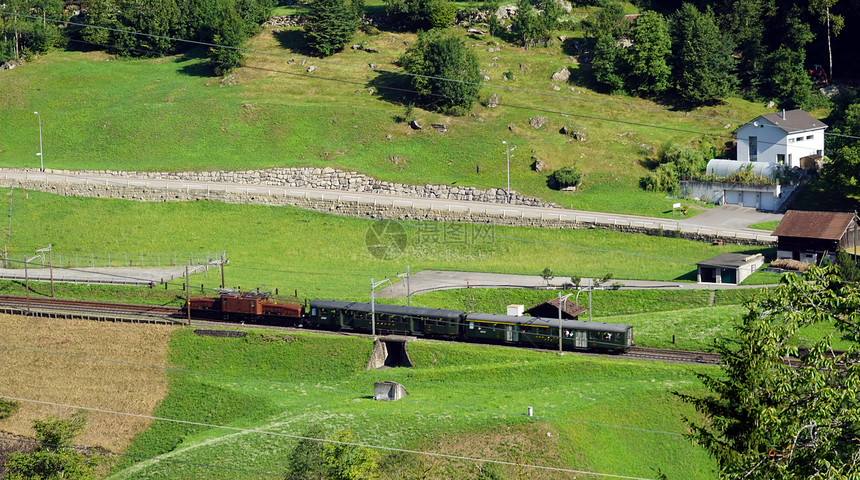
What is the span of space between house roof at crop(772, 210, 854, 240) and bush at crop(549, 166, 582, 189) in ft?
71.4

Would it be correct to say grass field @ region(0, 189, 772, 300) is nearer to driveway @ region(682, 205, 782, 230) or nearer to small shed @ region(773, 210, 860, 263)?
small shed @ region(773, 210, 860, 263)

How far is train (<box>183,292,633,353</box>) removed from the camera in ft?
192

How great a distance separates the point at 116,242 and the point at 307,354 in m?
31.2

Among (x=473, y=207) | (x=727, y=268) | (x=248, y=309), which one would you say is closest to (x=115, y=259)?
(x=248, y=309)

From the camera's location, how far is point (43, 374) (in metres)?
62.9

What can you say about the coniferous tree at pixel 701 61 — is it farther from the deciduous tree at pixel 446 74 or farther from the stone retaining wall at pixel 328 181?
the stone retaining wall at pixel 328 181

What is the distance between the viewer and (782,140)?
88.1 m

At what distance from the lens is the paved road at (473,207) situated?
7950cm

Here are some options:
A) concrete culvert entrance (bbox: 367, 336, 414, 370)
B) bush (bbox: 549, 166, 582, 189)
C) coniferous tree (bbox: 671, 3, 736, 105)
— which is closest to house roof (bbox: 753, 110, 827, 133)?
coniferous tree (bbox: 671, 3, 736, 105)

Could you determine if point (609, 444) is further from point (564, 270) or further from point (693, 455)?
point (564, 270)

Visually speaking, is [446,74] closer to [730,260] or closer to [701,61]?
[701,61]

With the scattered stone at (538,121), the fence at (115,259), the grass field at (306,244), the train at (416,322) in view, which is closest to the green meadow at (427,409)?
the train at (416,322)

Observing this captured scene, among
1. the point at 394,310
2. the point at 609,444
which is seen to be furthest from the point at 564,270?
the point at 609,444

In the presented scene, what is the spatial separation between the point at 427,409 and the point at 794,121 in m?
57.4
